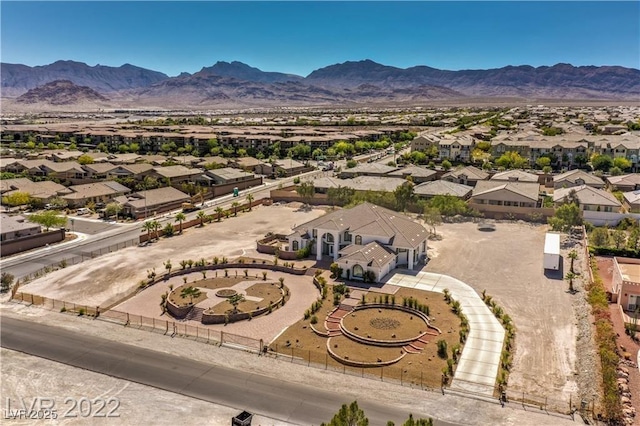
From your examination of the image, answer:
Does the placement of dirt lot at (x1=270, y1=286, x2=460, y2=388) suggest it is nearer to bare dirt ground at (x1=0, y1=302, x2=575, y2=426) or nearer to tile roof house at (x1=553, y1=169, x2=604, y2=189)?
bare dirt ground at (x1=0, y1=302, x2=575, y2=426)

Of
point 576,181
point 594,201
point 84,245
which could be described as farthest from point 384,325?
point 576,181

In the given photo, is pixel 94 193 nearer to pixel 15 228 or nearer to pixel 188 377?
pixel 15 228

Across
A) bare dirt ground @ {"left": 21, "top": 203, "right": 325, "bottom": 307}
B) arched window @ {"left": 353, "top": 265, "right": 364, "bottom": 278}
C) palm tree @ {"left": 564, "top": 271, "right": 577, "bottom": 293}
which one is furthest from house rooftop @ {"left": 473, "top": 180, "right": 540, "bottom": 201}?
arched window @ {"left": 353, "top": 265, "right": 364, "bottom": 278}

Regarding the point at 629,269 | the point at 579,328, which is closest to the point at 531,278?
the point at 629,269

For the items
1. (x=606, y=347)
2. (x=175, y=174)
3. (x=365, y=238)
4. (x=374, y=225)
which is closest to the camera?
(x=606, y=347)

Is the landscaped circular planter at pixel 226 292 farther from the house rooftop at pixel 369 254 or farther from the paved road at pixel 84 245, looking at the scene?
the paved road at pixel 84 245

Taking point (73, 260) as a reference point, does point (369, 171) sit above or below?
above
